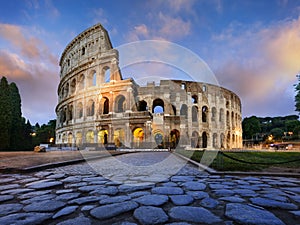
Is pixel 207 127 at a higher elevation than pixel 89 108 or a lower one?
lower

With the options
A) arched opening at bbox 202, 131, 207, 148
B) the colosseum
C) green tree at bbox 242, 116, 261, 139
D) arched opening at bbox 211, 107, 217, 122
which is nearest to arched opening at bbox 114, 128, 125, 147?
the colosseum

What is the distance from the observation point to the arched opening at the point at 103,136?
24.8 m

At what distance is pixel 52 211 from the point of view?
6.43 ft

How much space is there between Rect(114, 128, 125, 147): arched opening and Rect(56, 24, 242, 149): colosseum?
6 cm

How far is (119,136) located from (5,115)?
49.8 feet

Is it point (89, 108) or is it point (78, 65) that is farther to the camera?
point (78, 65)

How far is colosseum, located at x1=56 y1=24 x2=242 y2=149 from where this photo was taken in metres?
24.0

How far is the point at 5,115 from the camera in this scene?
80.3 ft

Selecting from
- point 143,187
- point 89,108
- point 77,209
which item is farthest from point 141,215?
point 89,108

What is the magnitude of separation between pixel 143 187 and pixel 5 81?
1195 inches

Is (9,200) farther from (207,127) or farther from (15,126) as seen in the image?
(207,127)

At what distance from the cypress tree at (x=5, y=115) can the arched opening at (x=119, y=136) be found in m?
14.0

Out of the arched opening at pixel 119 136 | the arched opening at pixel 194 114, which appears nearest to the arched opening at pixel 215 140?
the arched opening at pixel 194 114

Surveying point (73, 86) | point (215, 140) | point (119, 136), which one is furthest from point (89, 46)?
point (215, 140)
